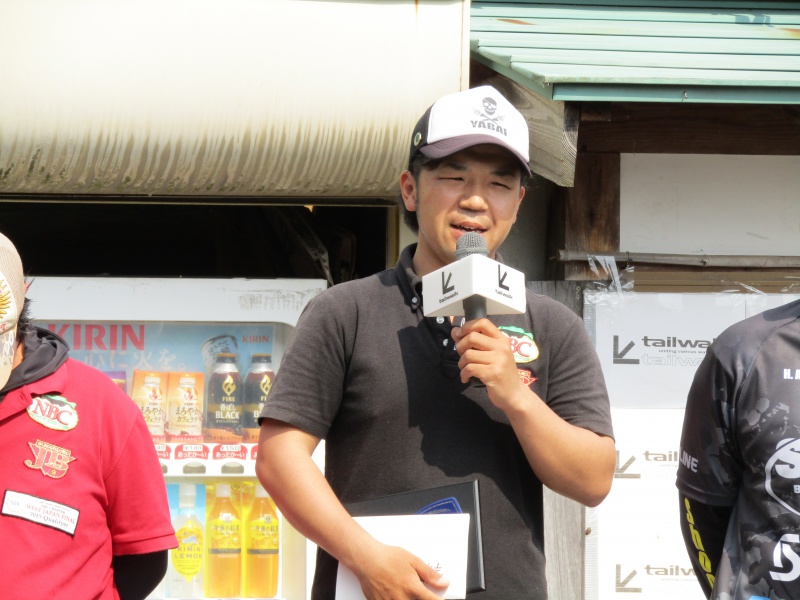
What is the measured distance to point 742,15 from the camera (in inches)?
163

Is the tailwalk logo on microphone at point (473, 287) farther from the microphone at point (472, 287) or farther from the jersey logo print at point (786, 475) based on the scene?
the jersey logo print at point (786, 475)

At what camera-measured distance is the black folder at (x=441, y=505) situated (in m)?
1.97

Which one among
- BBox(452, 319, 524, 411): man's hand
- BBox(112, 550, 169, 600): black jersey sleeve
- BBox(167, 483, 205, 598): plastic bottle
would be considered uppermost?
BBox(452, 319, 524, 411): man's hand

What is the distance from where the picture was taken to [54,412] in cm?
229

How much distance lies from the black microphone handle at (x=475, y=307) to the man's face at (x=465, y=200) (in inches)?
11.1

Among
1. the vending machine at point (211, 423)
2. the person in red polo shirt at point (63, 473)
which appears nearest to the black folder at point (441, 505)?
the person in red polo shirt at point (63, 473)

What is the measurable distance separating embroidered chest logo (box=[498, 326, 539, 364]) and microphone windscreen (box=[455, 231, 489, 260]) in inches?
8.3

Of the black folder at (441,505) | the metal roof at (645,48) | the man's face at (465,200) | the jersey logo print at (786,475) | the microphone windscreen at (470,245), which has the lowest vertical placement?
the black folder at (441,505)

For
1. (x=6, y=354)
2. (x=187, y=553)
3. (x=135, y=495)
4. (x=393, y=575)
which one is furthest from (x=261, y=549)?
(x=393, y=575)

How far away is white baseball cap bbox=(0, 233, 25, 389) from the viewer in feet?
7.20

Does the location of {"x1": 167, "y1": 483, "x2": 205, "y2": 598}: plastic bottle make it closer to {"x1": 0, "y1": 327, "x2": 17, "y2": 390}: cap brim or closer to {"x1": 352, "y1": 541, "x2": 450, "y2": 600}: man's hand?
{"x1": 0, "y1": 327, "x2": 17, "y2": 390}: cap brim

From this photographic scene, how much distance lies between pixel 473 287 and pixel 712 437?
692 mm

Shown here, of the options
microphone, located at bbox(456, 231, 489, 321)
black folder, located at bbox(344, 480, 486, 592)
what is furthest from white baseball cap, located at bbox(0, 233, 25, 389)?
microphone, located at bbox(456, 231, 489, 321)

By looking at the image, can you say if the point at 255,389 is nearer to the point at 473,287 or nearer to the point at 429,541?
the point at 429,541
